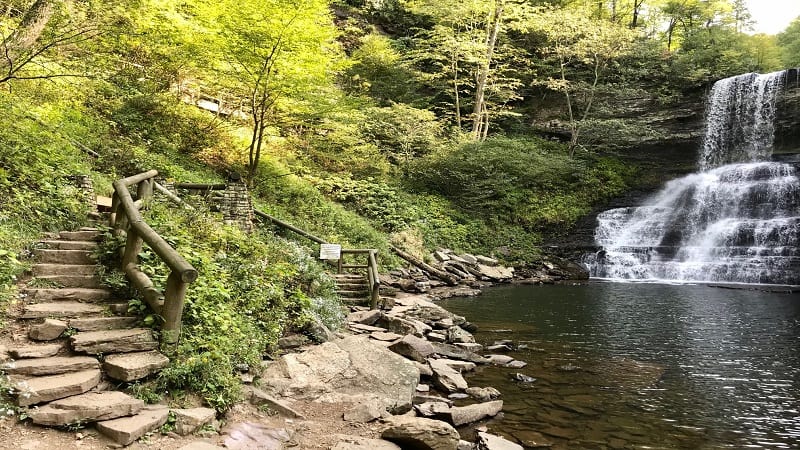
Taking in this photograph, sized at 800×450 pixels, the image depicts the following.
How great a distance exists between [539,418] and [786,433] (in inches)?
109

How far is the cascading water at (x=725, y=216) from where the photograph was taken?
18812 millimetres

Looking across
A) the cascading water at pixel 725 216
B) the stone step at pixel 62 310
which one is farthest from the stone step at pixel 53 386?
the cascading water at pixel 725 216

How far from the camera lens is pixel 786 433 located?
18.2 feet

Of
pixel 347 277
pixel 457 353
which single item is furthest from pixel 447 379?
pixel 347 277

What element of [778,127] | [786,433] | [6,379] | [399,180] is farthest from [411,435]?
[778,127]

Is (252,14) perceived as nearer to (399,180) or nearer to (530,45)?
(399,180)

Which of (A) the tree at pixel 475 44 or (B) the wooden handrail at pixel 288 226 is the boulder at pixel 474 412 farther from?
(A) the tree at pixel 475 44

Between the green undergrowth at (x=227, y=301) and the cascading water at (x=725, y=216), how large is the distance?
16488mm

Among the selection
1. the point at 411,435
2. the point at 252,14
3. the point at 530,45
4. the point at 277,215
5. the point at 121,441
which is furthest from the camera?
the point at 530,45

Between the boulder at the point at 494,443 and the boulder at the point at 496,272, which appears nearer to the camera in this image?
the boulder at the point at 494,443

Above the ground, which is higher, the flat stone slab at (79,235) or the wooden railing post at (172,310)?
the flat stone slab at (79,235)

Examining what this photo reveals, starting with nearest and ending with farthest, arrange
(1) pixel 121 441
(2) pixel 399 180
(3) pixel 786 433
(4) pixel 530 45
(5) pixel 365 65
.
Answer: (1) pixel 121 441
(3) pixel 786 433
(2) pixel 399 180
(5) pixel 365 65
(4) pixel 530 45

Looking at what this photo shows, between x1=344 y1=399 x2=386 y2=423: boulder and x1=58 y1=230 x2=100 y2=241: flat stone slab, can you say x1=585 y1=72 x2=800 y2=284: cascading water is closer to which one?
x1=344 y1=399 x2=386 y2=423: boulder

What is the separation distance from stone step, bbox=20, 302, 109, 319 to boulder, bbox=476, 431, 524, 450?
4124 mm
